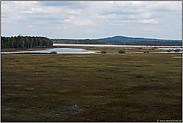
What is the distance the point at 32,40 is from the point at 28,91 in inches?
6305

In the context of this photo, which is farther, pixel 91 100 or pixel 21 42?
pixel 21 42

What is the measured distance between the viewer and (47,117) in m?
13.0

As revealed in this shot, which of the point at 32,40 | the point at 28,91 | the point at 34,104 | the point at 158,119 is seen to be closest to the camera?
the point at 158,119

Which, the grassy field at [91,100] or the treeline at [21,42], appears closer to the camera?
the grassy field at [91,100]

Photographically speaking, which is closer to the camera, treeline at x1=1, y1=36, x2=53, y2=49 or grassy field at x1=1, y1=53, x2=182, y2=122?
grassy field at x1=1, y1=53, x2=182, y2=122

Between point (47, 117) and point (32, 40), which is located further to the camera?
point (32, 40)

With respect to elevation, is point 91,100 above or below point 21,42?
below

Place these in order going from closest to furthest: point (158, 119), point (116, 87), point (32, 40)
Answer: point (158, 119) < point (116, 87) < point (32, 40)

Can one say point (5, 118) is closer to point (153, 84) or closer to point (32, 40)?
point (153, 84)

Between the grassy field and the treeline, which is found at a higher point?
the treeline

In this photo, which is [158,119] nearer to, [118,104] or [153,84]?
[118,104]

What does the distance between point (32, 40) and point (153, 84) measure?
6349 inches

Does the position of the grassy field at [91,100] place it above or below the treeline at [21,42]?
below

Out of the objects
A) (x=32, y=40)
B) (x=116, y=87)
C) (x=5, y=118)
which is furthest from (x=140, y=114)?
(x=32, y=40)
